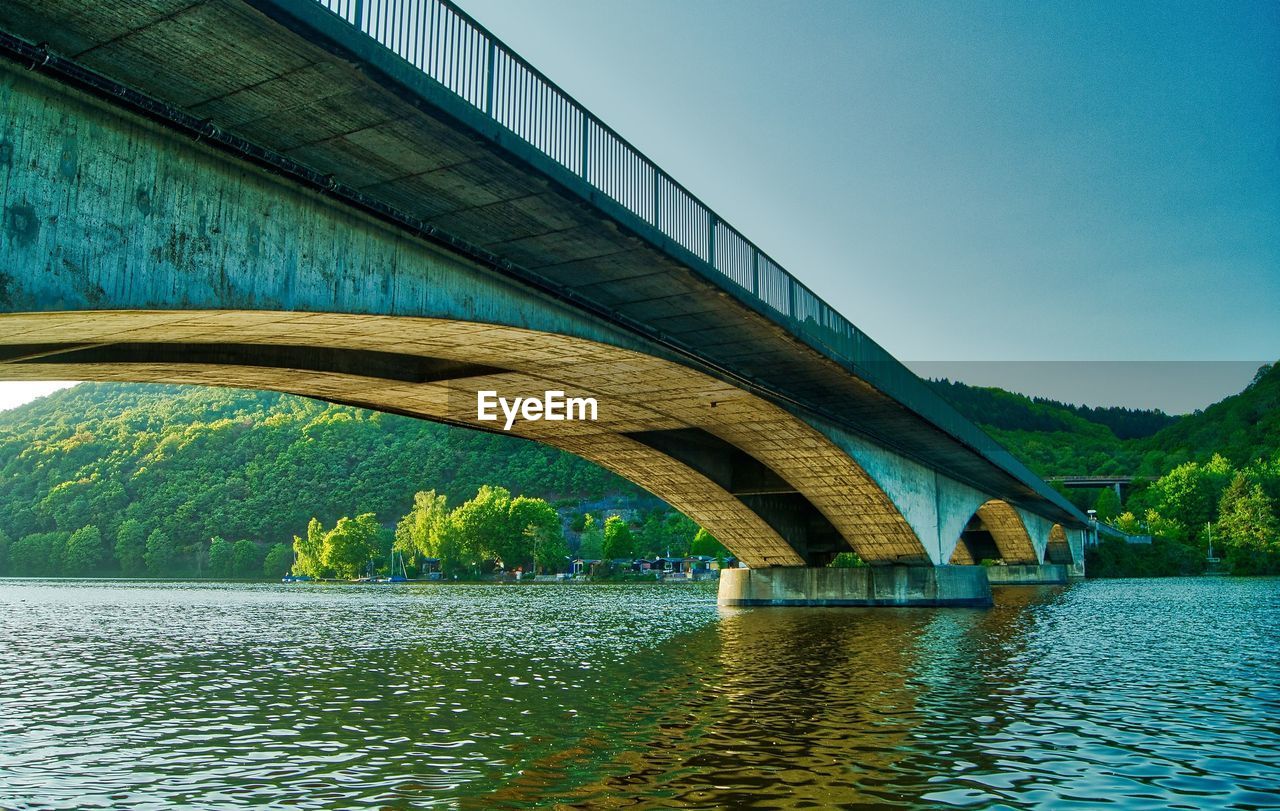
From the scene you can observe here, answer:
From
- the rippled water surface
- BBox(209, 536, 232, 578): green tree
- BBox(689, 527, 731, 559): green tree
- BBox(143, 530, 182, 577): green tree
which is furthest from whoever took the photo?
BBox(143, 530, 182, 577): green tree

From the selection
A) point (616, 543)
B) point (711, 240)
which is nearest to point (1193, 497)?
point (616, 543)

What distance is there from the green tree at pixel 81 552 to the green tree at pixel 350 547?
211ft

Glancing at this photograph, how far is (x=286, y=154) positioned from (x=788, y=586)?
36959 millimetres

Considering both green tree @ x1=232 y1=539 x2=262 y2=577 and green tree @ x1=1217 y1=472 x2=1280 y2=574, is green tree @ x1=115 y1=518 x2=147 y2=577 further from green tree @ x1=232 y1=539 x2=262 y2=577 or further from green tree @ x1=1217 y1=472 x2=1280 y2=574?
green tree @ x1=1217 y1=472 x2=1280 y2=574

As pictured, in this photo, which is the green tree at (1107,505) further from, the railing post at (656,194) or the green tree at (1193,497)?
the railing post at (656,194)

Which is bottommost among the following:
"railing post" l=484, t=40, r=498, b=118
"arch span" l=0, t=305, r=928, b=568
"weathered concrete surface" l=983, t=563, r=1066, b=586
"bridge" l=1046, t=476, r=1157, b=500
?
"weathered concrete surface" l=983, t=563, r=1066, b=586

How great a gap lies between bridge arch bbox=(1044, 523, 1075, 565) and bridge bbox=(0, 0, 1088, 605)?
77977 mm

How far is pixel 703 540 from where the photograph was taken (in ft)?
483

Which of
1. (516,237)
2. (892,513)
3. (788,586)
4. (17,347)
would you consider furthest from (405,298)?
(788,586)

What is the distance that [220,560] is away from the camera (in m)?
179

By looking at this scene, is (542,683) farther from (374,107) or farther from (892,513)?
(892,513)

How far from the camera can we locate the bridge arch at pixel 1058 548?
10125 centimetres

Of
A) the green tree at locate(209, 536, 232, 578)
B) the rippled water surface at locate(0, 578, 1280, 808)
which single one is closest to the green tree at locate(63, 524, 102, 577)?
the green tree at locate(209, 536, 232, 578)

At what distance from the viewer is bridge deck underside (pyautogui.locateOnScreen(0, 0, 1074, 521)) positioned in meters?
10.1
